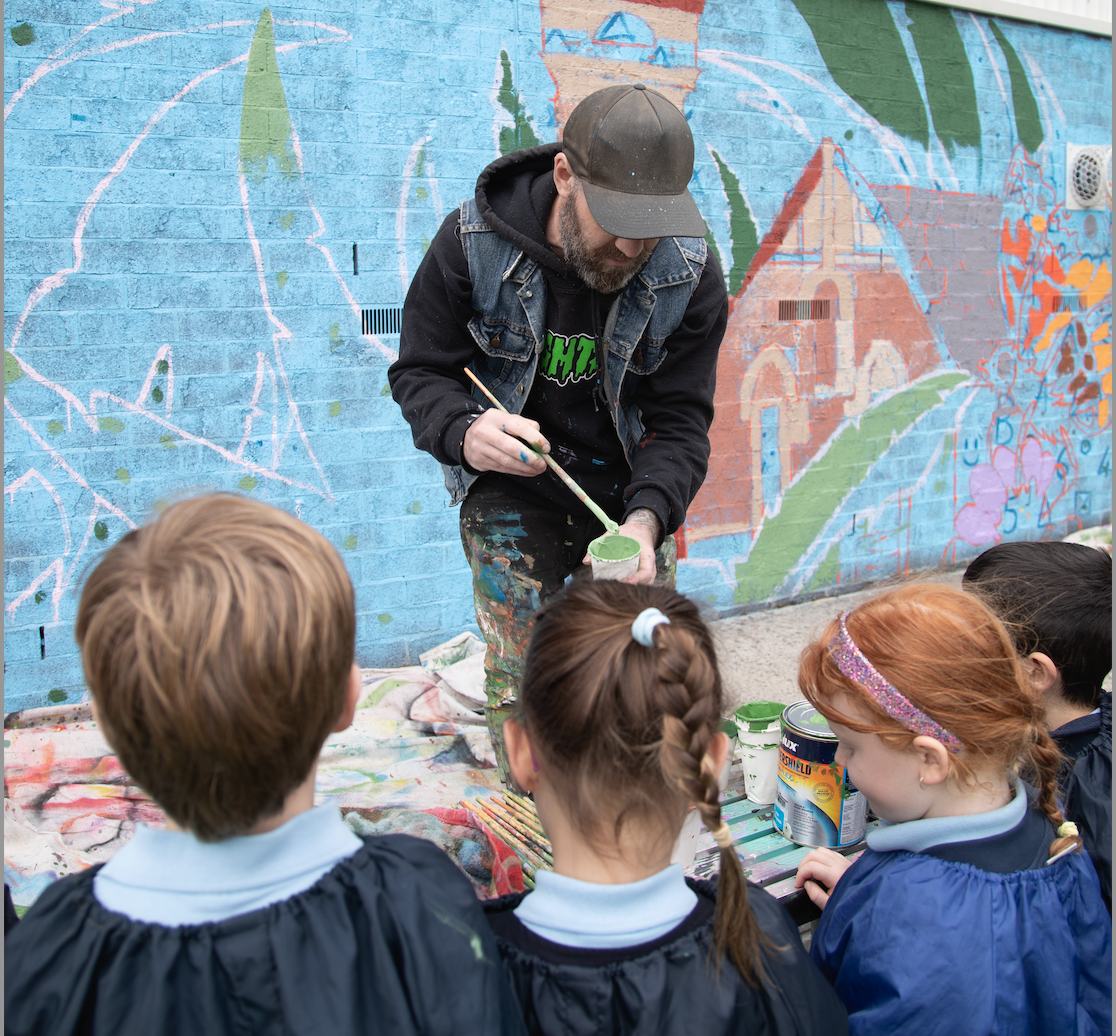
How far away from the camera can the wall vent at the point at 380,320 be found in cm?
360

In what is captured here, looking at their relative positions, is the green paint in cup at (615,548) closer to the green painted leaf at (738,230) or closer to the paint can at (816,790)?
the paint can at (816,790)

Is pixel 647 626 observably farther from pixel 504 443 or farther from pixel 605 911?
pixel 504 443

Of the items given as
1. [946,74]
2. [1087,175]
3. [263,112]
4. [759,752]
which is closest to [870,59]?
[946,74]

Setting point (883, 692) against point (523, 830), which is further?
point (523, 830)

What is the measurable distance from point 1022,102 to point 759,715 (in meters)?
4.44

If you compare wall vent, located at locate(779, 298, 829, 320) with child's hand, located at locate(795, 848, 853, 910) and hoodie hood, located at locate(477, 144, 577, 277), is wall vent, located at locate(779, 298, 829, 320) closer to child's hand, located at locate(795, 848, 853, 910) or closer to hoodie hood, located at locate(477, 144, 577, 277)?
hoodie hood, located at locate(477, 144, 577, 277)

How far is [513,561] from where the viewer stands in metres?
2.44

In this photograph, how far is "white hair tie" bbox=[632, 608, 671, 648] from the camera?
3.92 feet

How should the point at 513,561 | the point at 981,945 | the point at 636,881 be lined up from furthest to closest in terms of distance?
the point at 513,561, the point at 981,945, the point at 636,881

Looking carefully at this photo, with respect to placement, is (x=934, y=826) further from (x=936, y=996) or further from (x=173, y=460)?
(x=173, y=460)

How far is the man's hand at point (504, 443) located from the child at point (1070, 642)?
98cm

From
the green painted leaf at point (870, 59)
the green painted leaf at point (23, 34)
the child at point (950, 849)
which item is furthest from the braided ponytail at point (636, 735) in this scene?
the green painted leaf at point (870, 59)

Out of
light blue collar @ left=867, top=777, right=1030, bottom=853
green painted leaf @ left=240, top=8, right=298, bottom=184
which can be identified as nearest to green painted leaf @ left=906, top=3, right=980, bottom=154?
green painted leaf @ left=240, top=8, right=298, bottom=184

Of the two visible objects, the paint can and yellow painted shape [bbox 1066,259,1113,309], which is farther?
yellow painted shape [bbox 1066,259,1113,309]
